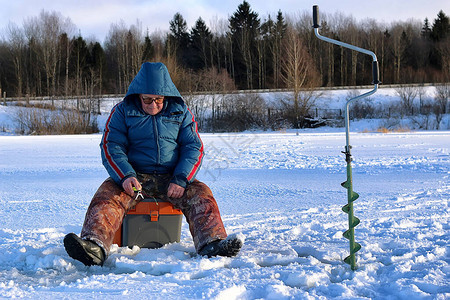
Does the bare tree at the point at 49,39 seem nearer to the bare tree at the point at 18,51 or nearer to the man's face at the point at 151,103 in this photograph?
the bare tree at the point at 18,51

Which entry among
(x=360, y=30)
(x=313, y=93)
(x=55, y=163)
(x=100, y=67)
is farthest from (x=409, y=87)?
(x=55, y=163)

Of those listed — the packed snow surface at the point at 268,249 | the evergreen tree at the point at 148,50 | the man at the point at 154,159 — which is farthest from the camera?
the evergreen tree at the point at 148,50

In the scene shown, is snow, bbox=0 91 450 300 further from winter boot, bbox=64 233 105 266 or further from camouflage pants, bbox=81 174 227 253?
camouflage pants, bbox=81 174 227 253

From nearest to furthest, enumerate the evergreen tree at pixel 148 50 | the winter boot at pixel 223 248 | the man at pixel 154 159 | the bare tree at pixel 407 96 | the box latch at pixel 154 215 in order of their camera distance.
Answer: the winter boot at pixel 223 248
the man at pixel 154 159
the box latch at pixel 154 215
the bare tree at pixel 407 96
the evergreen tree at pixel 148 50

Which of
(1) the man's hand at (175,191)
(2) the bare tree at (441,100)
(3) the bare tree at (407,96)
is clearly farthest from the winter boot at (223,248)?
(3) the bare tree at (407,96)

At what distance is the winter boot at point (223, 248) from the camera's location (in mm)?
2666

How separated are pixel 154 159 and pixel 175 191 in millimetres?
331

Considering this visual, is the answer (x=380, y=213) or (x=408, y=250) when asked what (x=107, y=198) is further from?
(x=380, y=213)

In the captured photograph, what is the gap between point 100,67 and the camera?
1690 inches

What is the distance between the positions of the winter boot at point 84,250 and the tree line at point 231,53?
3646cm

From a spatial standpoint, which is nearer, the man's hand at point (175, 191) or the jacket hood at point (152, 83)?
the man's hand at point (175, 191)

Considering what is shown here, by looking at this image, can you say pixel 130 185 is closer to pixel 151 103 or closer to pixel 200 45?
pixel 151 103

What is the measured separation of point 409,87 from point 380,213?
1369 inches

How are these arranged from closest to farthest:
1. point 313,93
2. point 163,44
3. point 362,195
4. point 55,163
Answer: point 362,195, point 55,163, point 313,93, point 163,44
